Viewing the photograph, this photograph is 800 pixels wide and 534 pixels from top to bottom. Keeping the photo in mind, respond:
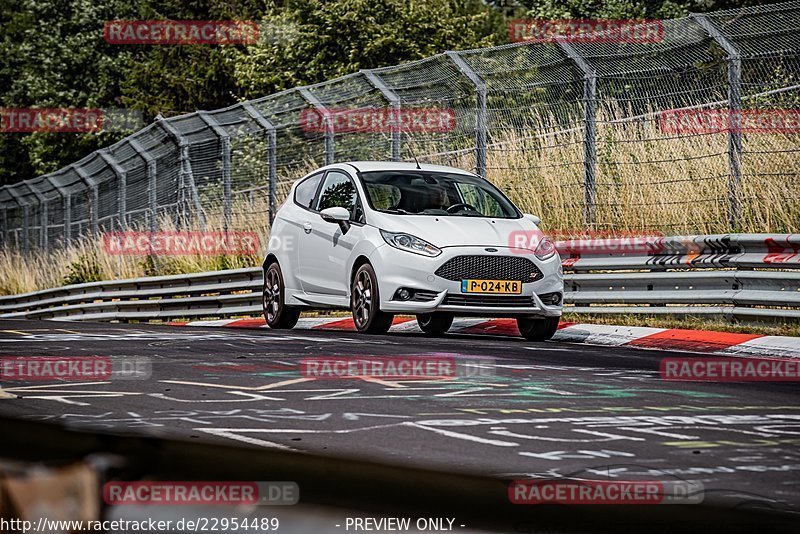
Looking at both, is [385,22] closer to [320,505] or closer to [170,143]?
[170,143]

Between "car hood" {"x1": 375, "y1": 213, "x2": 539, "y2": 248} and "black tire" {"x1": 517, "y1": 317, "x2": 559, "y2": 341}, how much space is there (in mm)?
840

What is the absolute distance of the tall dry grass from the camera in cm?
1374

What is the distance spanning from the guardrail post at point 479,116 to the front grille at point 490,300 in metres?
4.29

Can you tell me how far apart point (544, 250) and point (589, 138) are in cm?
299

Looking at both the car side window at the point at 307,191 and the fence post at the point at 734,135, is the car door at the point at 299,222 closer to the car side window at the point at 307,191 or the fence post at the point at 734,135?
the car side window at the point at 307,191

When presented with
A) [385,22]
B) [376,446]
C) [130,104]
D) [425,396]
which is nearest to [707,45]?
[425,396]

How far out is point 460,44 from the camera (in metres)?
35.8

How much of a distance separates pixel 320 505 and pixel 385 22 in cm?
3377

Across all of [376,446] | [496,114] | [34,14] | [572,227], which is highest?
[34,14]

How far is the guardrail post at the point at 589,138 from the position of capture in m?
15.1

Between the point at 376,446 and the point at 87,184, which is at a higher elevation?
the point at 87,184

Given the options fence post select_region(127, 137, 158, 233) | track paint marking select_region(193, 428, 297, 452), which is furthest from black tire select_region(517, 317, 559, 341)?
fence post select_region(127, 137, 158, 233)

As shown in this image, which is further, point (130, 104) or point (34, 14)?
point (34, 14)

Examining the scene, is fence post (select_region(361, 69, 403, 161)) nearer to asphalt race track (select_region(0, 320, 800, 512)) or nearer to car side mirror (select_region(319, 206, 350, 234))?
car side mirror (select_region(319, 206, 350, 234))
